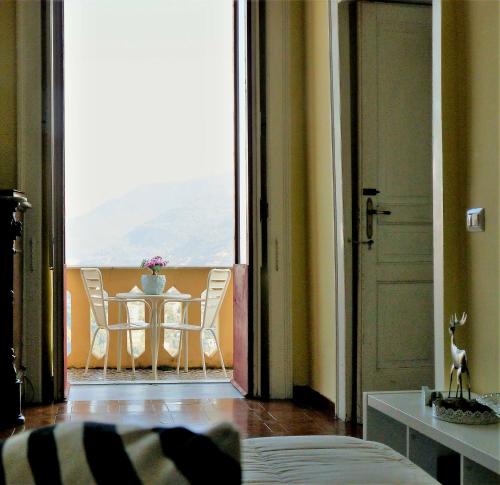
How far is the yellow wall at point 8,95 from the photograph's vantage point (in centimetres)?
467

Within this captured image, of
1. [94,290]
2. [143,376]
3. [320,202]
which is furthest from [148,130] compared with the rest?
[320,202]

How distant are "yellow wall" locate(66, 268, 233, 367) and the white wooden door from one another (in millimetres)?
2764

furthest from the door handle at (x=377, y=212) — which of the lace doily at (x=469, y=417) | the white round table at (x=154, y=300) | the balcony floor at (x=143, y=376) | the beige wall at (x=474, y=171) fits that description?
the white round table at (x=154, y=300)

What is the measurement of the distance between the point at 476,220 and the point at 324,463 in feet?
6.17

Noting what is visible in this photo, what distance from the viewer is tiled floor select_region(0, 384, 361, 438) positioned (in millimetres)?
3967

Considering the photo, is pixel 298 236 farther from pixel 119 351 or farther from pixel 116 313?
pixel 116 313

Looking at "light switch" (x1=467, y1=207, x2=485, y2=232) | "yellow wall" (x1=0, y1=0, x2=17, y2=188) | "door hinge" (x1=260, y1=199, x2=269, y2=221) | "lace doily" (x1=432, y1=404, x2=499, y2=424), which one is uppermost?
"yellow wall" (x1=0, y1=0, x2=17, y2=188)

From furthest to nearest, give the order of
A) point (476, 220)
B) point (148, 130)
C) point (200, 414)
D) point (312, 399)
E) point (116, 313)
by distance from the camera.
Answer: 1. point (148, 130)
2. point (116, 313)
3. point (312, 399)
4. point (200, 414)
5. point (476, 220)

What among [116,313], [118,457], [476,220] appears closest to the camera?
[118,457]

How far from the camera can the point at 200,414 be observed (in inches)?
171

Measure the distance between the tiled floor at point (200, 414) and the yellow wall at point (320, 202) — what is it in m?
0.30

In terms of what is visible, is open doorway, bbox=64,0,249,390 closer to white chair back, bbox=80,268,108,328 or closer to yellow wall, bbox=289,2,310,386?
white chair back, bbox=80,268,108,328

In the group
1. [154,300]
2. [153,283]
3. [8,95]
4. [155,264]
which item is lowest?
[154,300]

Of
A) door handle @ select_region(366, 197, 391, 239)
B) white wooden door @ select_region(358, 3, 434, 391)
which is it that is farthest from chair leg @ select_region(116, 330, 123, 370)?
door handle @ select_region(366, 197, 391, 239)
